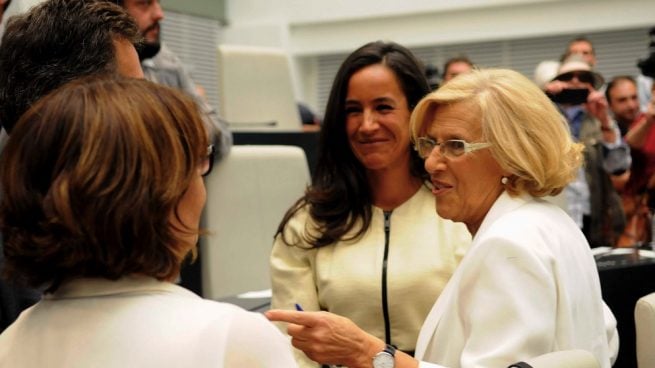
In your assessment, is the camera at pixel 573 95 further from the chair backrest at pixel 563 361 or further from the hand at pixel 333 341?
the chair backrest at pixel 563 361

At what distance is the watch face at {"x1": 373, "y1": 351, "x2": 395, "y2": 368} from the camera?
1.83 metres

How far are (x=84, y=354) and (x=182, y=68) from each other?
3.01 m

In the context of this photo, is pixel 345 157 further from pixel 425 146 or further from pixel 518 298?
pixel 518 298

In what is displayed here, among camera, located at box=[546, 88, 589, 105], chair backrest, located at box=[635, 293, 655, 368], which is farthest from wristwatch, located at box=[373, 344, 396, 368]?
camera, located at box=[546, 88, 589, 105]

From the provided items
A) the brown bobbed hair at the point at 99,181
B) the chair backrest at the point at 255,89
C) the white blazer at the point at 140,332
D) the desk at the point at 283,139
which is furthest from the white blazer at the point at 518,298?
the chair backrest at the point at 255,89

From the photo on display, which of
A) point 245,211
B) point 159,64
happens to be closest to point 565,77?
point 245,211

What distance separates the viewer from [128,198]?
3.70ft

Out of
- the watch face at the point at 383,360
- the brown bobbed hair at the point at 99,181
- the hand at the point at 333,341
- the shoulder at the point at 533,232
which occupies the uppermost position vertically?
the brown bobbed hair at the point at 99,181

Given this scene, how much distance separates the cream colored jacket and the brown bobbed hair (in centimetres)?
128

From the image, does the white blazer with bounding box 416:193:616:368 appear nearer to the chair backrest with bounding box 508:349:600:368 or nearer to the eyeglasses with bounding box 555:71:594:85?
the chair backrest with bounding box 508:349:600:368

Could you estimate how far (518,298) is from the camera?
68.1 inches

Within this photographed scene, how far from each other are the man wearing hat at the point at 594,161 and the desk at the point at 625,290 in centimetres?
186

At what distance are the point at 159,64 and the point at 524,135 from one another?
8.05 feet

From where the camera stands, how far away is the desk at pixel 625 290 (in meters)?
2.94
